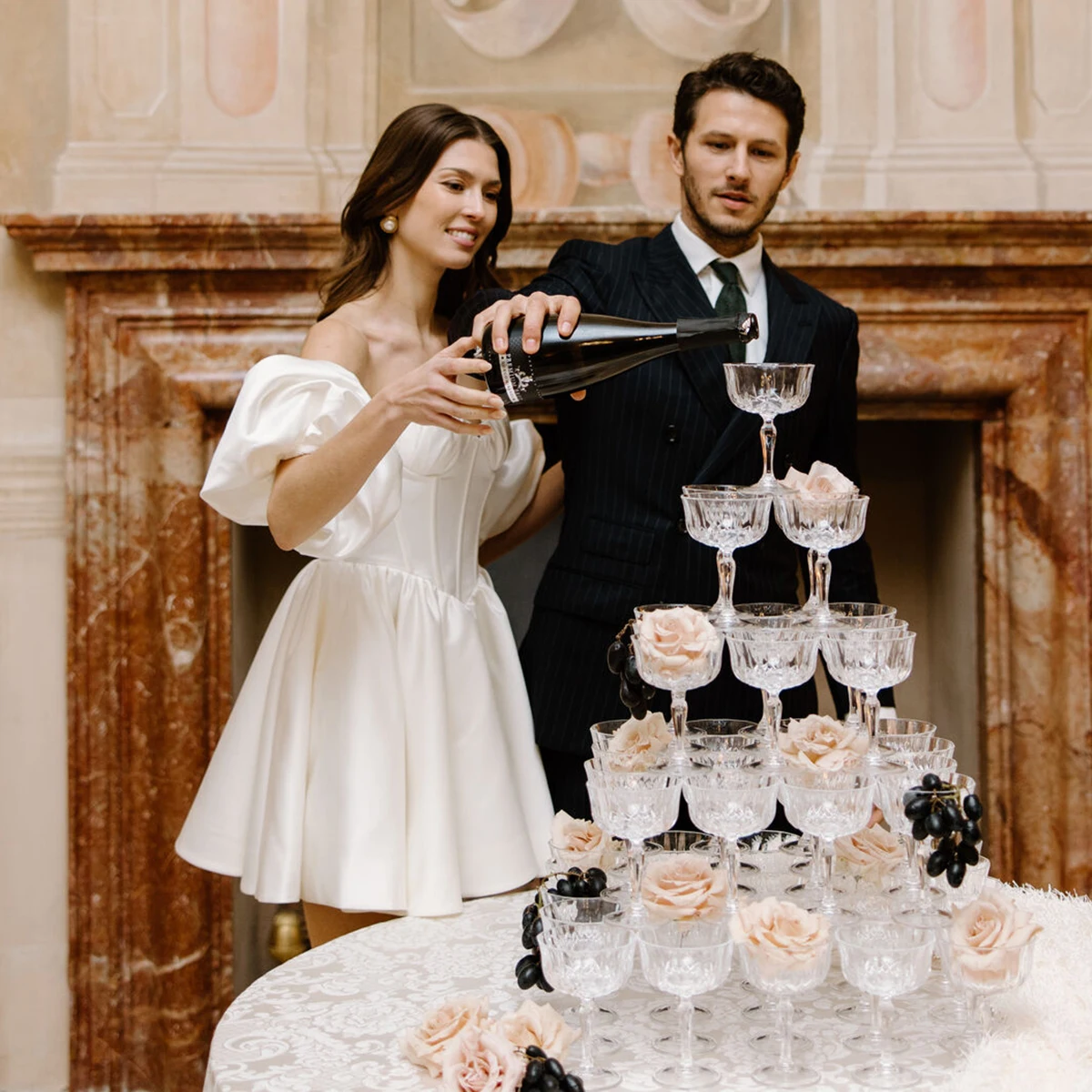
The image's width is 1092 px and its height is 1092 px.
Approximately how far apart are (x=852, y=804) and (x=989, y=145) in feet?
6.99

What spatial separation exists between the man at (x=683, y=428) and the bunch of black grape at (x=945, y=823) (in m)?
0.78

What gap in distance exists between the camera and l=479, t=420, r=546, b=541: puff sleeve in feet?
7.77

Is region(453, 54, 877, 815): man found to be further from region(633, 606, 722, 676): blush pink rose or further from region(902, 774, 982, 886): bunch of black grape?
region(902, 774, 982, 886): bunch of black grape

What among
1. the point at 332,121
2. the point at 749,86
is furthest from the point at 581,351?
the point at 332,121

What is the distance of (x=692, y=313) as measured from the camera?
84.0 inches

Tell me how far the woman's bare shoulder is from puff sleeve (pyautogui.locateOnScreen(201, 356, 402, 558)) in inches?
2.7

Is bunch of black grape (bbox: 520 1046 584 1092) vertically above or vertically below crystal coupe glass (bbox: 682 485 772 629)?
below

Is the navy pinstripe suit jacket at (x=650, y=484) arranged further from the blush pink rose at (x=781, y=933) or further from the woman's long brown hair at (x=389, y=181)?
the blush pink rose at (x=781, y=933)

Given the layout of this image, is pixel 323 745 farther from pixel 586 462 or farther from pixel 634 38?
pixel 634 38

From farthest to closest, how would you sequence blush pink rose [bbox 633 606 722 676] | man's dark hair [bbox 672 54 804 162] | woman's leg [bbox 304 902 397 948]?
man's dark hair [bbox 672 54 804 162] < woman's leg [bbox 304 902 397 948] < blush pink rose [bbox 633 606 722 676]

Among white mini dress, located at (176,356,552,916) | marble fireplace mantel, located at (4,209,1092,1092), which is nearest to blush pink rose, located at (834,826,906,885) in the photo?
white mini dress, located at (176,356,552,916)

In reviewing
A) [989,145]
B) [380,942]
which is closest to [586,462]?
[380,942]

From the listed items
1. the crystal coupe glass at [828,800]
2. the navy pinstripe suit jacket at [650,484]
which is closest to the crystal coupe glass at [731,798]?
the crystal coupe glass at [828,800]

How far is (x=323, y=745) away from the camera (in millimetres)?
2008
